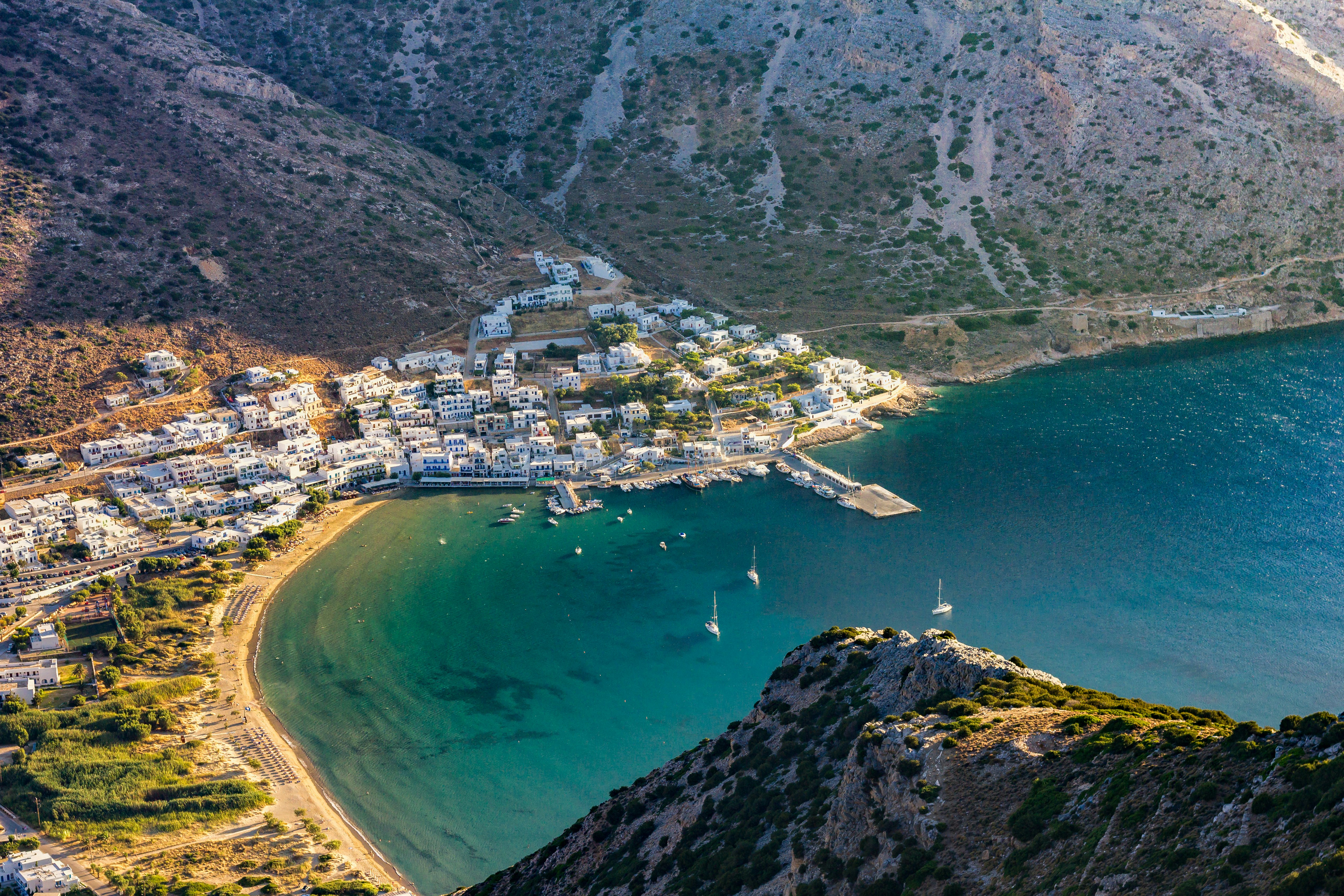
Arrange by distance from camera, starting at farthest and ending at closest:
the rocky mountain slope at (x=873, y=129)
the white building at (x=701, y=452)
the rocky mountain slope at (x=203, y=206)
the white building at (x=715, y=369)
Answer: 1. the rocky mountain slope at (x=873, y=129)
2. the white building at (x=715, y=369)
3. the rocky mountain slope at (x=203, y=206)
4. the white building at (x=701, y=452)

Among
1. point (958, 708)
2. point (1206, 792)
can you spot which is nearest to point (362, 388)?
point (958, 708)

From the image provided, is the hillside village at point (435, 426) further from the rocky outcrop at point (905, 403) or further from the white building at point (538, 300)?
the white building at point (538, 300)

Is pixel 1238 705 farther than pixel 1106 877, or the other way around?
pixel 1238 705

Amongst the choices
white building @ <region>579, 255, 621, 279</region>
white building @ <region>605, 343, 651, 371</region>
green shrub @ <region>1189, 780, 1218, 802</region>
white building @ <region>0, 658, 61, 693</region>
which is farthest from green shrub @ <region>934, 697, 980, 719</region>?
white building @ <region>579, 255, 621, 279</region>

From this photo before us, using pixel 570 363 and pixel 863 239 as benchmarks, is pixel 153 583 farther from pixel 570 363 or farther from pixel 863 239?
pixel 863 239

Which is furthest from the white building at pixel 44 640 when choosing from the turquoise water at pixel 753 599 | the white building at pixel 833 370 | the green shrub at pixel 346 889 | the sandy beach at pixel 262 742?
the white building at pixel 833 370

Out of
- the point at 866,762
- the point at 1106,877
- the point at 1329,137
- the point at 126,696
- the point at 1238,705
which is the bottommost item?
the point at 126,696

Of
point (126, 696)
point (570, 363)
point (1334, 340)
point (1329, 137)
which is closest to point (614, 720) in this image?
point (126, 696)
